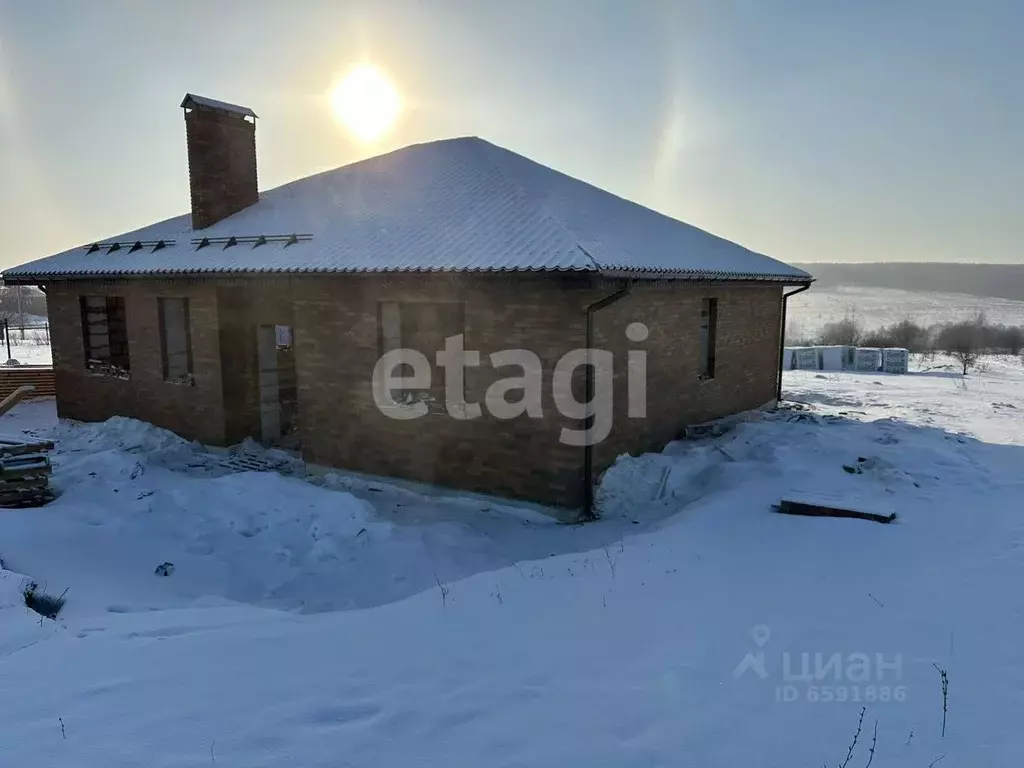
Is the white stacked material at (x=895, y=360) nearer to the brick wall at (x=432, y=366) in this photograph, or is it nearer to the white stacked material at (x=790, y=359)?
the white stacked material at (x=790, y=359)

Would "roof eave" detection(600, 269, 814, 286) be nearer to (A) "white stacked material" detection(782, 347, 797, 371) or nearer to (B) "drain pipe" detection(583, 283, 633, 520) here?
(B) "drain pipe" detection(583, 283, 633, 520)

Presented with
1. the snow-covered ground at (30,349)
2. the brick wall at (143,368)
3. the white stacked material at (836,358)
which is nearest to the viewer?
the brick wall at (143,368)

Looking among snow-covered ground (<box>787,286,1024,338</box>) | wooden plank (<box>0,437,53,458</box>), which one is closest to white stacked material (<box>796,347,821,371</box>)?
wooden plank (<box>0,437,53,458</box>)

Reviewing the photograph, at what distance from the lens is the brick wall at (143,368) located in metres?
10.9

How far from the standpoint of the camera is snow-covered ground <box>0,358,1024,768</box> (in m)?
3.10

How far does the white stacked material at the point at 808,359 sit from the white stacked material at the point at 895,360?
1.99 meters

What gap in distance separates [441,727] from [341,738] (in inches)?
19.2

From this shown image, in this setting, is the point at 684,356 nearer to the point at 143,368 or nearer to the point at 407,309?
the point at 407,309

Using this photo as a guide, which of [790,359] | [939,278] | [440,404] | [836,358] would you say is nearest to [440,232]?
[440,404]

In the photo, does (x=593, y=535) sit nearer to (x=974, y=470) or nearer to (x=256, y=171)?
(x=974, y=470)

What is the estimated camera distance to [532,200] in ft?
31.4

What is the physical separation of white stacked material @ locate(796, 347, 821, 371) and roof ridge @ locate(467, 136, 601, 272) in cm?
1443

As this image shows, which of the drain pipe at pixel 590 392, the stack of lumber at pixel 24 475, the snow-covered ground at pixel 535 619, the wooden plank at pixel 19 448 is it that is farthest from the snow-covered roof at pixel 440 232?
the stack of lumber at pixel 24 475

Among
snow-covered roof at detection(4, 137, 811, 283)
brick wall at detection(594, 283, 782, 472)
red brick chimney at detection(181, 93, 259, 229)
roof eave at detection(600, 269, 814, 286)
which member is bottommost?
brick wall at detection(594, 283, 782, 472)
